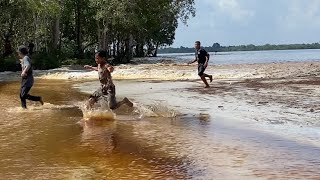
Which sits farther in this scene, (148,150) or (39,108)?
(39,108)

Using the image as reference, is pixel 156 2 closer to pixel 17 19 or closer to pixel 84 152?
pixel 17 19

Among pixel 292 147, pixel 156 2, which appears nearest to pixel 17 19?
pixel 156 2

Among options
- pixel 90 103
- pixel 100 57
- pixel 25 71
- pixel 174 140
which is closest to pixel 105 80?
pixel 100 57

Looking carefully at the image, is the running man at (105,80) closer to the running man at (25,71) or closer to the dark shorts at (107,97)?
the dark shorts at (107,97)

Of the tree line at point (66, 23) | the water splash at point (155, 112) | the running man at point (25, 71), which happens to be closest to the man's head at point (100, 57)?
the water splash at point (155, 112)

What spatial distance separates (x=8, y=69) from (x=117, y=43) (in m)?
25.9

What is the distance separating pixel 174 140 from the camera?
9.64 m

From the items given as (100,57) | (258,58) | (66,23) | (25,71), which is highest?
(66,23)

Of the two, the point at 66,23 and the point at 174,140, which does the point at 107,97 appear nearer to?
the point at 174,140

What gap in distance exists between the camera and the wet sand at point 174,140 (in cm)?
717

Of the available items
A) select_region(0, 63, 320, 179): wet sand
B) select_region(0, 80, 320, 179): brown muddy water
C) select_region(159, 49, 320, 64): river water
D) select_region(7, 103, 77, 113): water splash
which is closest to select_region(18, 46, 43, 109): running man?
select_region(7, 103, 77, 113): water splash

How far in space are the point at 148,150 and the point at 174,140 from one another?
1058mm

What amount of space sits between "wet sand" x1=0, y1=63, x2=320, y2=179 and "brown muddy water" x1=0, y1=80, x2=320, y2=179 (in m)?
0.01

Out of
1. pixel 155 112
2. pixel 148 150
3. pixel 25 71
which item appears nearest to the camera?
pixel 148 150
